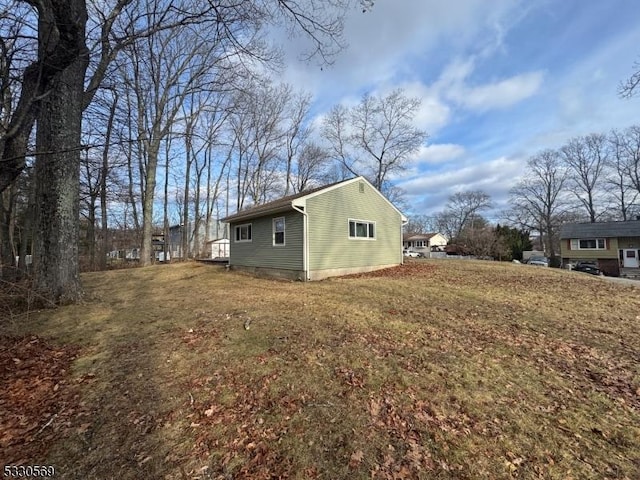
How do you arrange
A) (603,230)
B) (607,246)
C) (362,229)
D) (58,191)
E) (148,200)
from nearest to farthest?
(58,191) < (362,229) < (148,200) < (607,246) < (603,230)

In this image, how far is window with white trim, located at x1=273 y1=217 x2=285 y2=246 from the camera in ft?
44.6

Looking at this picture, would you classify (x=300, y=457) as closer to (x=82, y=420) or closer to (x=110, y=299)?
(x=82, y=420)

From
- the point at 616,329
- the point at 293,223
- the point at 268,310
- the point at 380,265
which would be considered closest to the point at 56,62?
the point at 268,310

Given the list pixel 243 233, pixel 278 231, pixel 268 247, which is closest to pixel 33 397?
pixel 278 231

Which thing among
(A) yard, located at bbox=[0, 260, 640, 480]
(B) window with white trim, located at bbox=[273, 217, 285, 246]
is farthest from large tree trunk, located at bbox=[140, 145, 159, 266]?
(A) yard, located at bbox=[0, 260, 640, 480]

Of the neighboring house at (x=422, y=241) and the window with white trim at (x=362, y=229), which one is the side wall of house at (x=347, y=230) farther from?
the neighboring house at (x=422, y=241)

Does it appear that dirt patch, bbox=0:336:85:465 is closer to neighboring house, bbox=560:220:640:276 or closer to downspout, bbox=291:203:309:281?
downspout, bbox=291:203:309:281

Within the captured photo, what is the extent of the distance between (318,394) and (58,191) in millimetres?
6691

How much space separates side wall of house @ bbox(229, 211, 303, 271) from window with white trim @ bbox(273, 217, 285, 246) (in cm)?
17

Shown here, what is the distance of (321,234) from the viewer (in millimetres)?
13070

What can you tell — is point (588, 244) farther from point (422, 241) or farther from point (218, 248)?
point (218, 248)

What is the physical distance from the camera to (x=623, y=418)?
10.8 ft

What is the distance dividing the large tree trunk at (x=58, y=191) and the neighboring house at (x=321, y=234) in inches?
269

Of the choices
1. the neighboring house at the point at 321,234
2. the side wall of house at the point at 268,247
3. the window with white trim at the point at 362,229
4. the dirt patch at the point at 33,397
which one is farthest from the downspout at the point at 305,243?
the dirt patch at the point at 33,397
